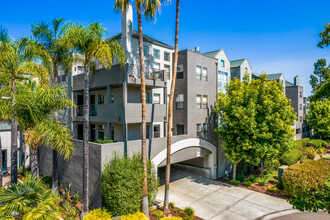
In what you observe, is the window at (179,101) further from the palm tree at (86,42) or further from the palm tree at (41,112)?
the palm tree at (41,112)

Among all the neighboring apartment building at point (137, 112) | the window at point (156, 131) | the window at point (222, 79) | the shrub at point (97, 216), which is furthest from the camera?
the window at point (222, 79)

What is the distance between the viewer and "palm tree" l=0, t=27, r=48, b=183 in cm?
1137

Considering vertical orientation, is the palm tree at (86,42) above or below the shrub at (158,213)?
above

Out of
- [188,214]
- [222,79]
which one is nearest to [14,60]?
[188,214]

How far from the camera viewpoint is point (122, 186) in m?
12.0

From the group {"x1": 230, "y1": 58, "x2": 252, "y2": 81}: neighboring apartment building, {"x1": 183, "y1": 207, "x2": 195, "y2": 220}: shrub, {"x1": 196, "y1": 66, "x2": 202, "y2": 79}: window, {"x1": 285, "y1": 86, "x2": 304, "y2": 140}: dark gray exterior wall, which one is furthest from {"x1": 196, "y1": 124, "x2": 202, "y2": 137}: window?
{"x1": 285, "y1": 86, "x2": 304, "y2": 140}: dark gray exterior wall

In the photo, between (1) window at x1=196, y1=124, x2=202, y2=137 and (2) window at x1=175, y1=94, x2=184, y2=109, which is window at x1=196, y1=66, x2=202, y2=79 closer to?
(2) window at x1=175, y1=94, x2=184, y2=109

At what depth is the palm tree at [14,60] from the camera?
1137 cm

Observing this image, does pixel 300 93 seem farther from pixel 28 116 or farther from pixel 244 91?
pixel 28 116

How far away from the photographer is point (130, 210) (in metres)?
12.2

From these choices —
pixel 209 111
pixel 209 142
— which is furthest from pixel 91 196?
pixel 209 111

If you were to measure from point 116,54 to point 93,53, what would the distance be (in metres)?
1.81

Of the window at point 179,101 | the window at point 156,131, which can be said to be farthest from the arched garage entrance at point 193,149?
→ the window at point 179,101

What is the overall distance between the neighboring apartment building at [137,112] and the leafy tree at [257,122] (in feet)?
9.38
